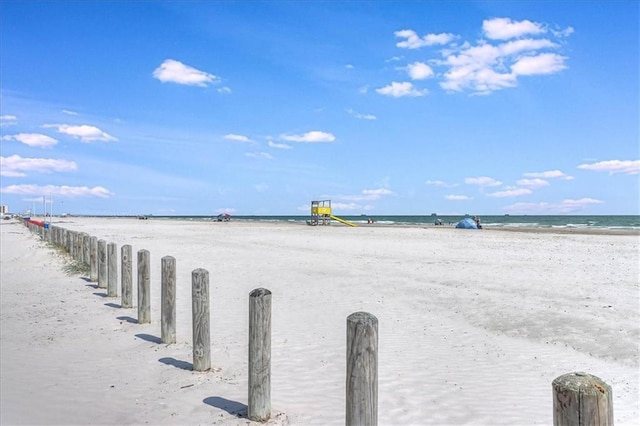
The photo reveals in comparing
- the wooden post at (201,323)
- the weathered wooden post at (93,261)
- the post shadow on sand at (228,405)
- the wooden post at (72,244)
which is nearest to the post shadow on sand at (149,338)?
the wooden post at (201,323)

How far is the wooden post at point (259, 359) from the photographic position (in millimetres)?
4895

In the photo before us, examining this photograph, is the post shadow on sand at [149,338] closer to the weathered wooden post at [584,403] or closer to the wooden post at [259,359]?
the wooden post at [259,359]

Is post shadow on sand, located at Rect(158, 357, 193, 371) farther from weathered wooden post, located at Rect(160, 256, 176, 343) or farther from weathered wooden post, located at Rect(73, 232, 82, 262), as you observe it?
weathered wooden post, located at Rect(73, 232, 82, 262)

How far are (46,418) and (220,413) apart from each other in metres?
1.84

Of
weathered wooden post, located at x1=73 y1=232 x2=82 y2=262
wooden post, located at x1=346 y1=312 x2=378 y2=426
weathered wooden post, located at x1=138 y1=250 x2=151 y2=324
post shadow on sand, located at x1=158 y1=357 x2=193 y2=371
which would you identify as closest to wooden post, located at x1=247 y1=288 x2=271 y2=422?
wooden post, located at x1=346 y1=312 x2=378 y2=426

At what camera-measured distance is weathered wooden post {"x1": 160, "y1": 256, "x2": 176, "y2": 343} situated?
24.0ft

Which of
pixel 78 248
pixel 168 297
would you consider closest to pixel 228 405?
pixel 168 297

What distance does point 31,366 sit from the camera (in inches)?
266

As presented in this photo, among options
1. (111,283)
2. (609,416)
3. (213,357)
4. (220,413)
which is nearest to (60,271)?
(111,283)

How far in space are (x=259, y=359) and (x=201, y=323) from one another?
1.55 metres

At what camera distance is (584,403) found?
246 cm

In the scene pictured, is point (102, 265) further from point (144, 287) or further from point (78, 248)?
point (78, 248)

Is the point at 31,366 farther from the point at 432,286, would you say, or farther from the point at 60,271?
the point at 60,271

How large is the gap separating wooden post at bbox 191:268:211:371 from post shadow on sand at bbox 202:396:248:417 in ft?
2.68
